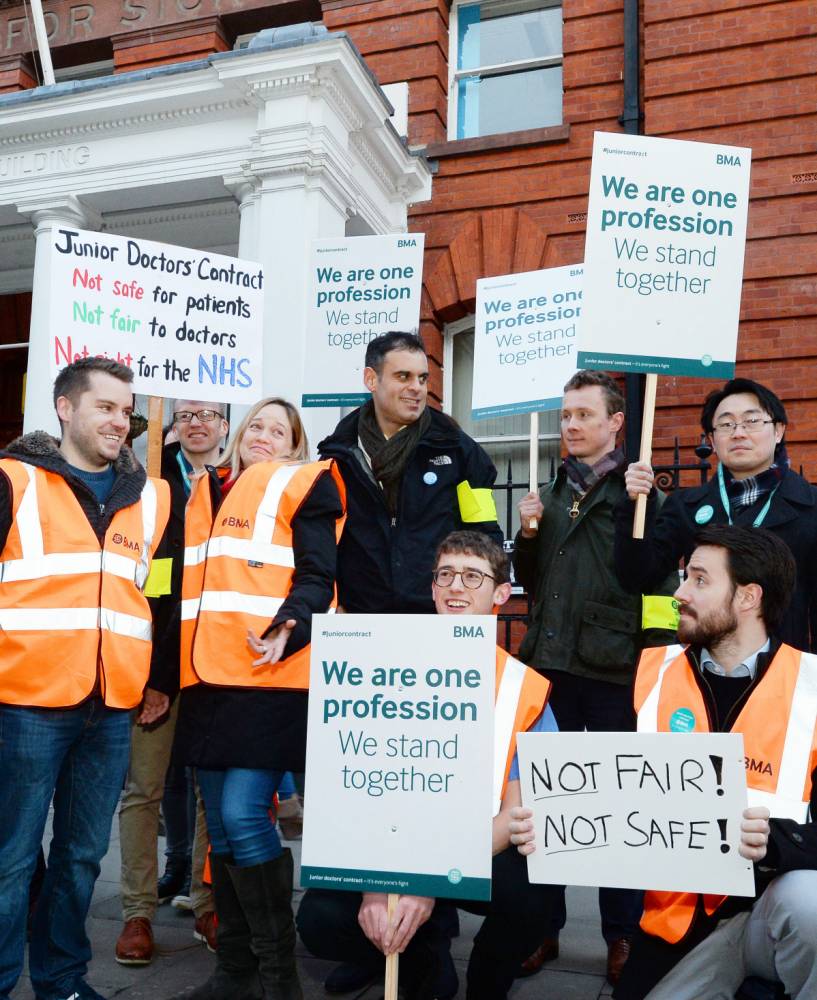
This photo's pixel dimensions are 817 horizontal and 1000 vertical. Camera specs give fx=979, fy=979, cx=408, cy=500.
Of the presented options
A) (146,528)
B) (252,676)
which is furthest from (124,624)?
(252,676)

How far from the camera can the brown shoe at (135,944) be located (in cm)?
347

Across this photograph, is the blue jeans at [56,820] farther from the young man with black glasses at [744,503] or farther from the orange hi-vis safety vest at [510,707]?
the young man with black glasses at [744,503]

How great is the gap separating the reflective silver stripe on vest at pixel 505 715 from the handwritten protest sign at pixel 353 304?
107 inches

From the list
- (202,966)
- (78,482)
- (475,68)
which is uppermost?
(475,68)

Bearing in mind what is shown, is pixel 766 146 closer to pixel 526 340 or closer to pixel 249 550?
pixel 526 340

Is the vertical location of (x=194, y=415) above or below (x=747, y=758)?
above

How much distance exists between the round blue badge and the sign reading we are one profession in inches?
56.4

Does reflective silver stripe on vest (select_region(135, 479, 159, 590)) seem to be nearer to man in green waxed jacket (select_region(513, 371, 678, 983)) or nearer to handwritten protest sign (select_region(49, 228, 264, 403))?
handwritten protest sign (select_region(49, 228, 264, 403))

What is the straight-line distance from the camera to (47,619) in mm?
2945

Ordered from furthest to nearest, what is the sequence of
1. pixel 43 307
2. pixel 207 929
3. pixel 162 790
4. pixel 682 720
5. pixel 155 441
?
pixel 43 307
pixel 155 441
pixel 162 790
pixel 207 929
pixel 682 720

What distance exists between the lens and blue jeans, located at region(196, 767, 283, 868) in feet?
9.57

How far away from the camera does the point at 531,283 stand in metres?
5.39

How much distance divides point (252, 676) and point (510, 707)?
799mm

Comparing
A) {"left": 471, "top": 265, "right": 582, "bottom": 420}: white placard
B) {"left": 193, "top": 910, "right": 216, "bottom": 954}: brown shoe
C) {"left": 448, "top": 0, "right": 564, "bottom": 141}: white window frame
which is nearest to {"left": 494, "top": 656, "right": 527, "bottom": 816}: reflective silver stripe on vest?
{"left": 193, "top": 910, "right": 216, "bottom": 954}: brown shoe
